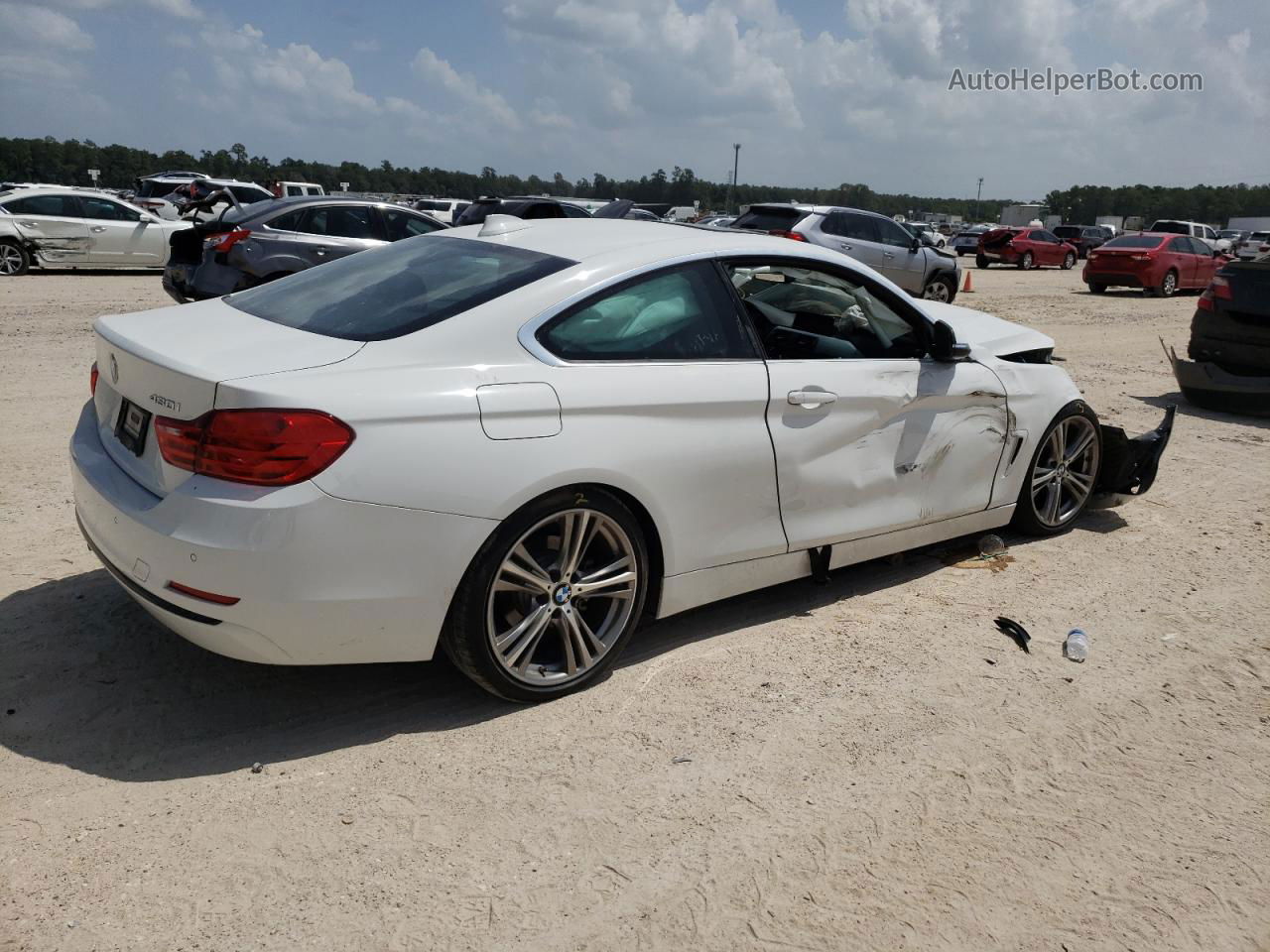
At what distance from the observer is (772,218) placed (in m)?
17.9

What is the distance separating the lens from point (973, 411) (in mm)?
4953

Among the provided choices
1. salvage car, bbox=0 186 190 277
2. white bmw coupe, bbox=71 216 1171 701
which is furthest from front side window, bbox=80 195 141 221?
white bmw coupe, bbox=71 216 1171 701

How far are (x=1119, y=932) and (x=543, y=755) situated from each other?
1.69 meters

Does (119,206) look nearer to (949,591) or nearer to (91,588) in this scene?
(91,588)

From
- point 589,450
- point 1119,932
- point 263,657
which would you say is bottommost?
point 1119,932

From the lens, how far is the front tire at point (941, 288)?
19.1 meters

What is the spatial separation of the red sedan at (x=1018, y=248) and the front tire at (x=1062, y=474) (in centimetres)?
3192

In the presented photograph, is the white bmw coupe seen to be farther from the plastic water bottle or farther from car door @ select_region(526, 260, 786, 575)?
the plastic water bottle

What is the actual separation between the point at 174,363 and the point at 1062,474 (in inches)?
175

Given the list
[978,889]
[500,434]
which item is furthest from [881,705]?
[500,434]

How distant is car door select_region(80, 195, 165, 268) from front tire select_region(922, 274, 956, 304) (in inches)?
542

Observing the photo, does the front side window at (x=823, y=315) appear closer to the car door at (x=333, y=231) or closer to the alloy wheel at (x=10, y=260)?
the car door at (x=333, y=231)

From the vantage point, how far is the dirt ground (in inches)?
105

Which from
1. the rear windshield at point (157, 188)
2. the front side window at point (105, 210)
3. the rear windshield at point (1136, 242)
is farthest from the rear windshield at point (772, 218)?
the rear windshield at point (157, 188)
